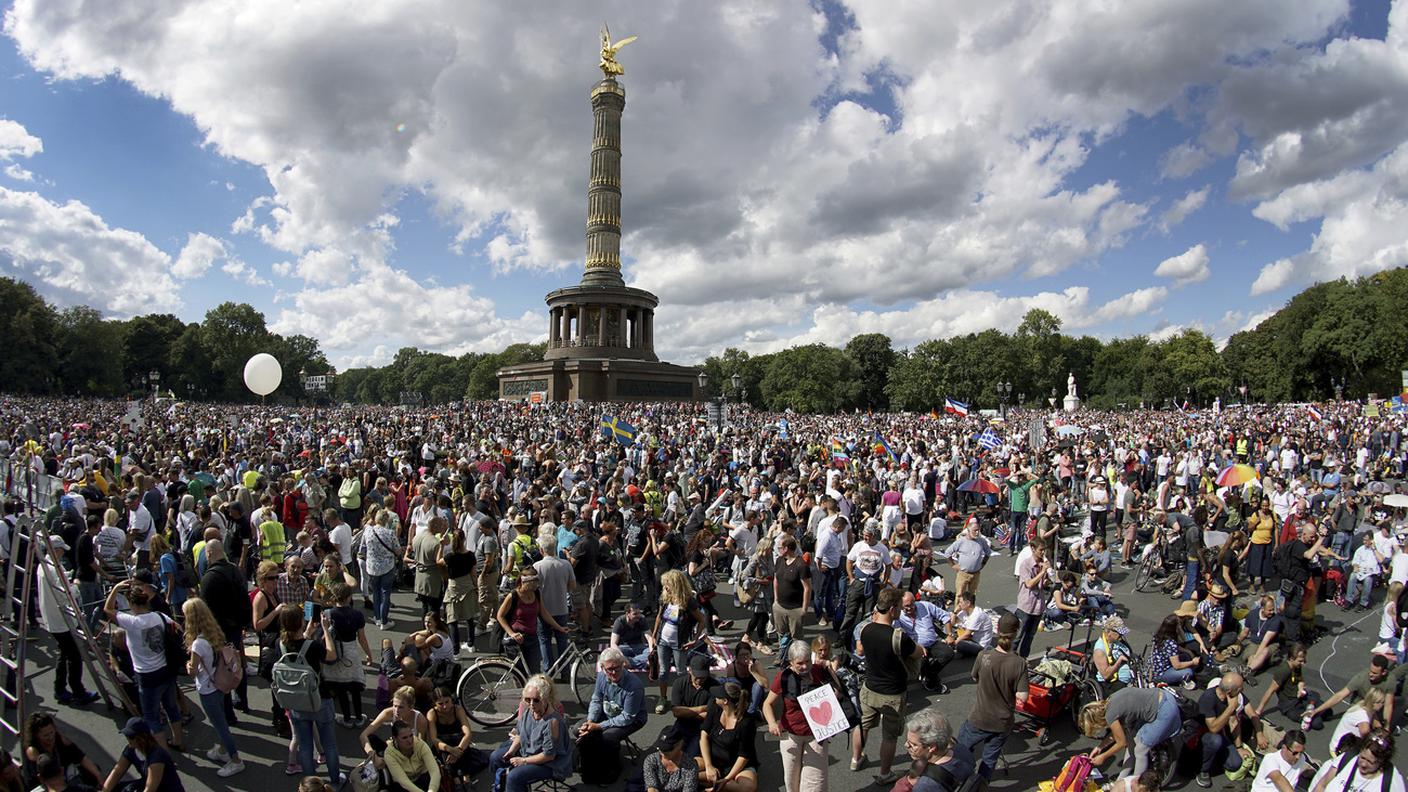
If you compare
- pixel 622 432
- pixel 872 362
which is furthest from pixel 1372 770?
pixel 872 362

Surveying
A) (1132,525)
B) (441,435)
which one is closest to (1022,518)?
(1132,525)

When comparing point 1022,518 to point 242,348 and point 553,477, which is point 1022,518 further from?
point 242,348

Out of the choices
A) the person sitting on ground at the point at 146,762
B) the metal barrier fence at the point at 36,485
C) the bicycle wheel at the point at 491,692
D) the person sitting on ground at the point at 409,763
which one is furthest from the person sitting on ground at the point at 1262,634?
the metal barrier fence at the point at 36,485

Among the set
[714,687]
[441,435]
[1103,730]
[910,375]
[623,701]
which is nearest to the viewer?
[623,701]

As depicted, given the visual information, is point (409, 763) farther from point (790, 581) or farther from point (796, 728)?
point (790, 581)

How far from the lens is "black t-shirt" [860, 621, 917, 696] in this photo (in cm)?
544

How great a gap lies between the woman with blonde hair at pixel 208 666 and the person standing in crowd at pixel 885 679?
4.90 m

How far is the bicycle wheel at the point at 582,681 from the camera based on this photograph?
6.91m

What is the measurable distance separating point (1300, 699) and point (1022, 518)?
22.3 feet

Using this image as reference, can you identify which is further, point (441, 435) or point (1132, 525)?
point (441, 435)

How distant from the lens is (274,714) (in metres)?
6.12

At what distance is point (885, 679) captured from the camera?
5.51 meters

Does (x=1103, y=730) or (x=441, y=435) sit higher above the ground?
(x=441, y=435)

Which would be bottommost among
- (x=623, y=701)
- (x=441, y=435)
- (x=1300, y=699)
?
(x=1300, y=699)
